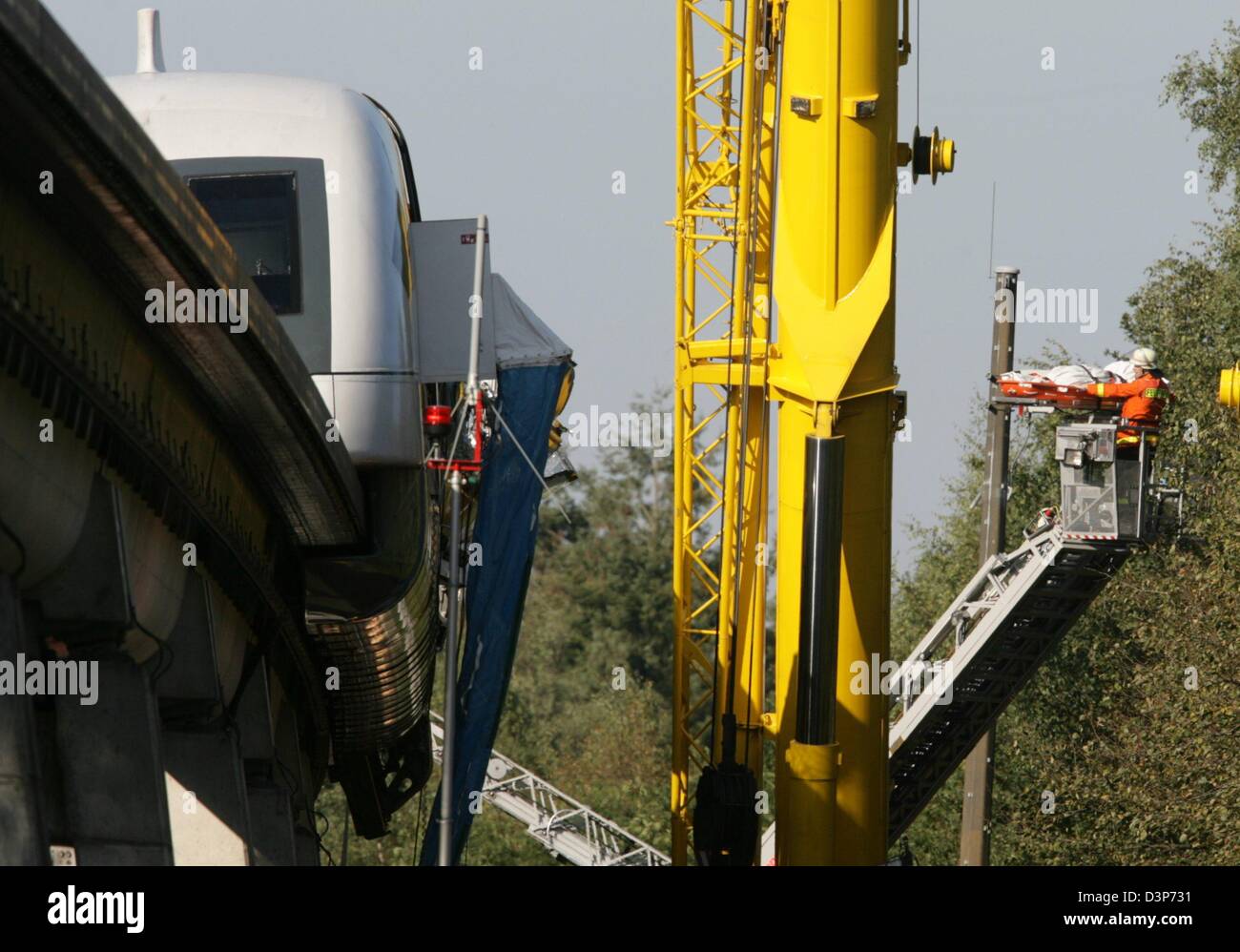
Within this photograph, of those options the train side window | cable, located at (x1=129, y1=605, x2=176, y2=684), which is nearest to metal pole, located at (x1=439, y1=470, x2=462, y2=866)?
the train side window

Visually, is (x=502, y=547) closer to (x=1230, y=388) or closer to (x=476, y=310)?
(x=476, y=310)

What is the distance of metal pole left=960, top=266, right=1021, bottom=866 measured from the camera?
100 ft

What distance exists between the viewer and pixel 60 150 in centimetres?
796

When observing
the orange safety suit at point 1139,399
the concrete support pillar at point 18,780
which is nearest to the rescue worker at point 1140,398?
the orange safety suit at point 1139,399

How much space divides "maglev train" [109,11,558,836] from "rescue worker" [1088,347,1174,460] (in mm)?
9527

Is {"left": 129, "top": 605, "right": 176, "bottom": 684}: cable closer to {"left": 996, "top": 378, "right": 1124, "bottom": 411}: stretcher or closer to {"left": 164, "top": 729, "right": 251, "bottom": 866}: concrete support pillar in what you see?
{"left": 164, "top": 729, "right": 251, "bottom": 866}: concrete support pillar

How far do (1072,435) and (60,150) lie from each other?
1625 cm

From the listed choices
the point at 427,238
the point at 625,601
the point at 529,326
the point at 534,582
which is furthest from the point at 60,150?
the point at 534,582

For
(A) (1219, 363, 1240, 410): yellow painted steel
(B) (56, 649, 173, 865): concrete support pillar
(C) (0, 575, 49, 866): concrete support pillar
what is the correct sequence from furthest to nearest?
(B) (56, 649, 173, 865): concrete support pillar < (A) (1219, 363, 1240, 410): yellow painted steel < (C) (0, 575, 49, 866): concrete support pillar

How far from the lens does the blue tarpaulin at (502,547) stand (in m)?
17.5

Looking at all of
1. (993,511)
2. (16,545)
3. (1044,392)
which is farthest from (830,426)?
(993,511)

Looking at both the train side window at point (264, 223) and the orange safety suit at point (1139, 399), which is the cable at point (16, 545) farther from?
the orange safety suit at point (1139, 399)

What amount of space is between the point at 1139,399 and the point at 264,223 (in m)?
11.4
